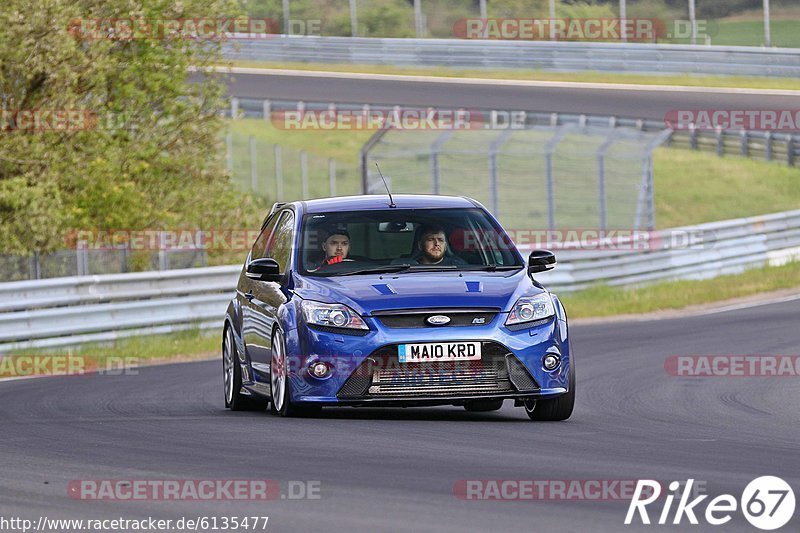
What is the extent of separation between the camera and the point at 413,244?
38.5ft

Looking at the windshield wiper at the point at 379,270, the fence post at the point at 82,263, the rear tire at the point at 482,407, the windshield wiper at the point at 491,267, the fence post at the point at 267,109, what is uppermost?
the windshield wiper at the point at 379,270

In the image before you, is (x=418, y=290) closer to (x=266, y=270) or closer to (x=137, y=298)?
(x=266, y=270)

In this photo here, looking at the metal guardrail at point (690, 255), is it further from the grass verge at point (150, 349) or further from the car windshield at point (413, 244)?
the car windshield at point (413, 244)

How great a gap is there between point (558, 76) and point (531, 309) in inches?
1574

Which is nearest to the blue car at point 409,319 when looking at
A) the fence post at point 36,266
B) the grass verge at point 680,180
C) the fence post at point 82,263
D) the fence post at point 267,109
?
the fence post at point 82,263

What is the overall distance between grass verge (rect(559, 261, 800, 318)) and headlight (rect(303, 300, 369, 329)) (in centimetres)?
1435

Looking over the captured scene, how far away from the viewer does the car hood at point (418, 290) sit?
10.6m

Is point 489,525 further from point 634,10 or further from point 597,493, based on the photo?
point 634,10

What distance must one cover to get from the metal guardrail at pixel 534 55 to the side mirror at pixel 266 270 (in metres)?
33.8

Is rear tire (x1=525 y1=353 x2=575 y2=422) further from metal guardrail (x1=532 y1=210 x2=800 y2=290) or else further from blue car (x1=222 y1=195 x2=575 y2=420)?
metal guardrail (x1=532 y1=210 x2=800 y2=290)

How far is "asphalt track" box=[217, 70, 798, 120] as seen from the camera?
43000 mm

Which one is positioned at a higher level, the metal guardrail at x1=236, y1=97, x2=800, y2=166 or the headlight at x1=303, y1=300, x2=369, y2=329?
the headlight at x1=303, y1=300, x2=369, y2=329

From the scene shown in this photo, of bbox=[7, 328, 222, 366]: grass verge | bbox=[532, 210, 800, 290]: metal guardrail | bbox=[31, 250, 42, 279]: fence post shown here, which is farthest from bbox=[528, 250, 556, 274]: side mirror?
bbox=[532, 210, 800, 290]: metal guardrail

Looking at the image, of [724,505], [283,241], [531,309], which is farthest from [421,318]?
[724,505]
